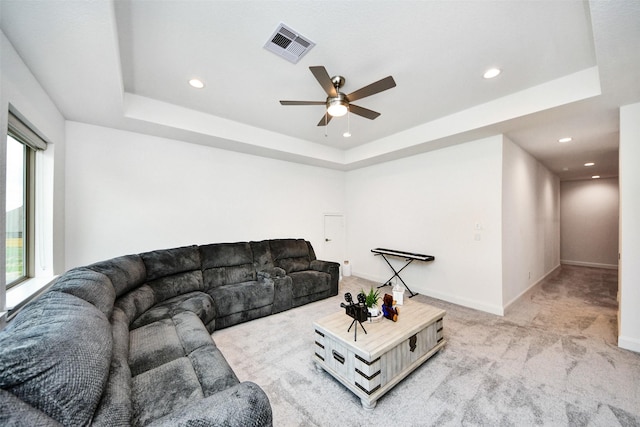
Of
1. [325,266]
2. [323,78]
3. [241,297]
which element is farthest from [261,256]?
[323,78]

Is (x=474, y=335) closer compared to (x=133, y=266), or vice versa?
(x=133, y=266)

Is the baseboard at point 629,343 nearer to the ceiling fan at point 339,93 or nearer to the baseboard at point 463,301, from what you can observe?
the baseboard at point 463,301

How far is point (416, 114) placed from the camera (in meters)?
3.38

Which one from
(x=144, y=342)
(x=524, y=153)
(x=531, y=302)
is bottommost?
(x=531, y=302)

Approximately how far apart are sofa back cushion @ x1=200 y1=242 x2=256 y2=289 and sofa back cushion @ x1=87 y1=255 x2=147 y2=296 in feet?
2.43

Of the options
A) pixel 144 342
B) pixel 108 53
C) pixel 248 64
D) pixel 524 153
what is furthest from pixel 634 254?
pixel 108 53

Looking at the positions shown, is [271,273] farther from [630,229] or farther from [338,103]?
[630,229]

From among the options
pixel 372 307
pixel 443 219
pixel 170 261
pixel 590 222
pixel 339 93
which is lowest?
pixel 372 307

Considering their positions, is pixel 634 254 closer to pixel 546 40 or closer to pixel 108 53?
pixel 546 40

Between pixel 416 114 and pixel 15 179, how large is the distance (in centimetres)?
435

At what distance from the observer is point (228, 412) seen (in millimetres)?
979

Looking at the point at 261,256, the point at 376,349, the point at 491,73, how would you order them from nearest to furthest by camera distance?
the point at 376,349
the point at 491,73
the point at 261,256

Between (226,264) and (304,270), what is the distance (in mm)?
1352

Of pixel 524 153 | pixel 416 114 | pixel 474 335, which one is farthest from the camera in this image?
pixel 524 153
